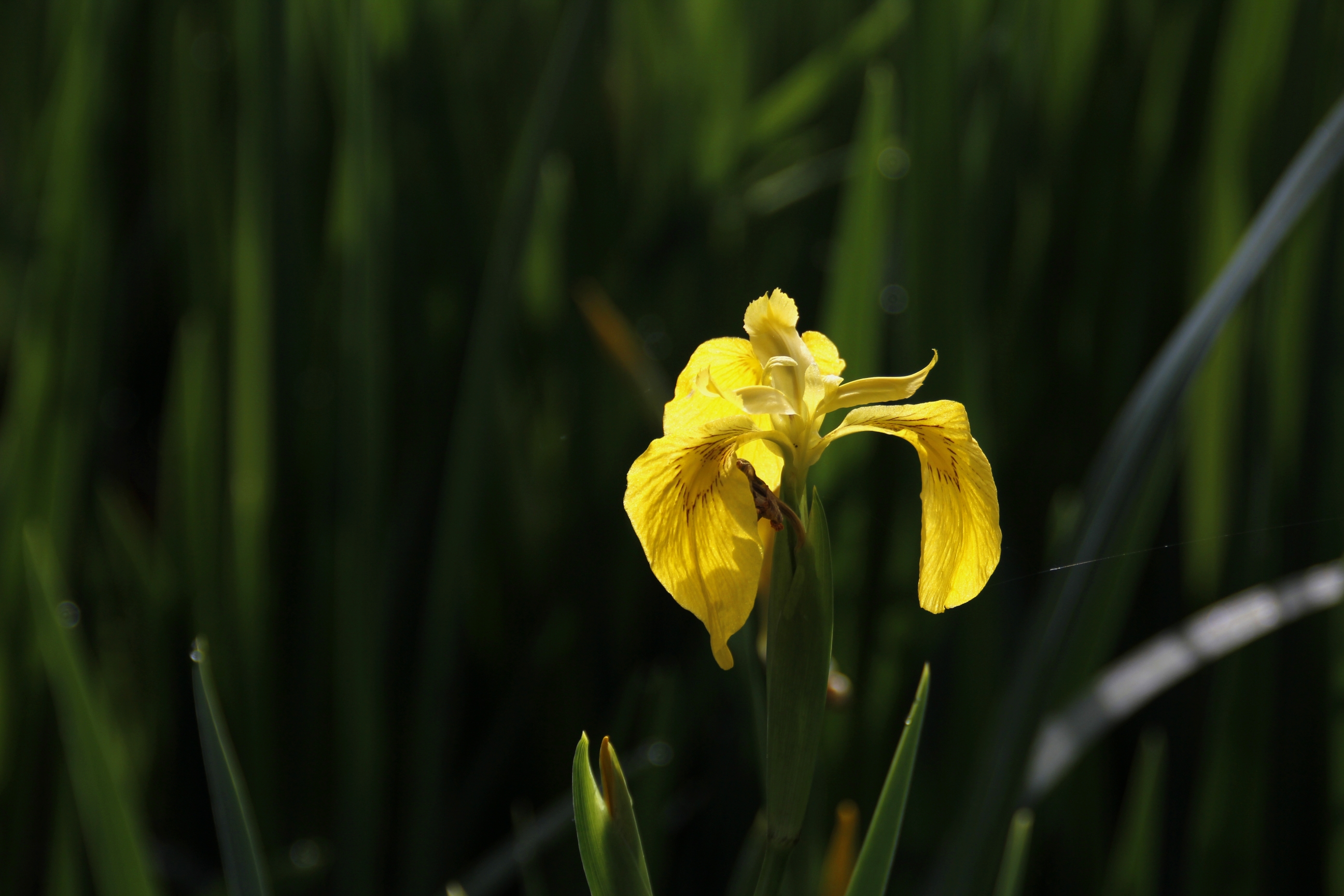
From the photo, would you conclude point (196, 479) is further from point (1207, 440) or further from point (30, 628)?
point (1207, 440)

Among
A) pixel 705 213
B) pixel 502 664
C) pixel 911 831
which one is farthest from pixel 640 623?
pixel 705 213

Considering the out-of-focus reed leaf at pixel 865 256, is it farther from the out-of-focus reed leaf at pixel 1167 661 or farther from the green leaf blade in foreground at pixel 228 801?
the green leaf blade in foreground at pixel 228 801

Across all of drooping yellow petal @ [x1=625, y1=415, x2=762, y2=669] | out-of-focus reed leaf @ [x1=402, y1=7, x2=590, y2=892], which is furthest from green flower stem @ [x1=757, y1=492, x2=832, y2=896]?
out-of-focus reed leaf @ [x1=402, y1=7, x2=590, y2=892]

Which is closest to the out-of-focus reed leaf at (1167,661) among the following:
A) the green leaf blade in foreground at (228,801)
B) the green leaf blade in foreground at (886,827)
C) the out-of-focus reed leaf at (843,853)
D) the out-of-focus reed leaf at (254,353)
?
the out-of-focus reed leaf at (843,853)

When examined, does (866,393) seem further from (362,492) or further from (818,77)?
(818,77)

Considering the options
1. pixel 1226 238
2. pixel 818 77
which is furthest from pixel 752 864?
pixel 818 77

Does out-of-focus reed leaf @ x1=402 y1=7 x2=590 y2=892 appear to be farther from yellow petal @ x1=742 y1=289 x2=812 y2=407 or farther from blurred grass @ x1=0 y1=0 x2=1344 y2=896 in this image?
yellow petal @ x1=742 y1=289 x2=812 y2=407
